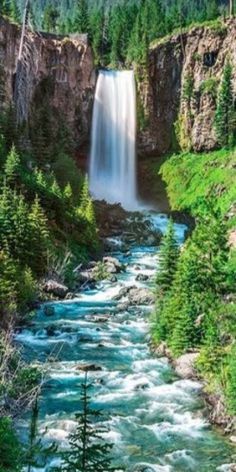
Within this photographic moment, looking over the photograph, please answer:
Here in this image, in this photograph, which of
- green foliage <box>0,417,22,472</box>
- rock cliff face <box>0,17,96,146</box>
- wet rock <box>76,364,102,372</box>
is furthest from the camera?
rock cliff face <box>0,17,96,146</box>

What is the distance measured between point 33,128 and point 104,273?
108 feet

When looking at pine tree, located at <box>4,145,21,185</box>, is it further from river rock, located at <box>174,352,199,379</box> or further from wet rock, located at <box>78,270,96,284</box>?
river rock, located at <box>174,352,199,379</box>

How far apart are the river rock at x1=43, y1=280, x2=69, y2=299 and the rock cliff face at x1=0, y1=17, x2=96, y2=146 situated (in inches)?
1596

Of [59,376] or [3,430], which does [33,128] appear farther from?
[3,430]

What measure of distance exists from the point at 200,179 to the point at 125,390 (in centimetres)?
5289

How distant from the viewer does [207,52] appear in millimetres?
89062

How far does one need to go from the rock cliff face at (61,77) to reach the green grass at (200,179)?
47.2 feet

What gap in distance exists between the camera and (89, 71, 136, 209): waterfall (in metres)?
87.6

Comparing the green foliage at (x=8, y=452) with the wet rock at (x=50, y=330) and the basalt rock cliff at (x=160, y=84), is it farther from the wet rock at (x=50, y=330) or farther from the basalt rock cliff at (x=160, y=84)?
the basalt rock cliff at (x=160, y=84)

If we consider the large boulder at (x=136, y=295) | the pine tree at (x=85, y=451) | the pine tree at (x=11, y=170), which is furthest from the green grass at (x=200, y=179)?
the pine tree at (x=85, y=451)

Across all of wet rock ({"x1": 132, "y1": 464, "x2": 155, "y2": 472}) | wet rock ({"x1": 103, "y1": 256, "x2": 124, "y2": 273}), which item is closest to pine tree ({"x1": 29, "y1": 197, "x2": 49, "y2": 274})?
wet rock ({"x1": 103, "y1": 256, "x2": 124, "y2": 273})

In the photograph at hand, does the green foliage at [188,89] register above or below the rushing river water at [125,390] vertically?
above

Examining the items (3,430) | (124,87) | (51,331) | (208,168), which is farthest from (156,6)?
(3,430)

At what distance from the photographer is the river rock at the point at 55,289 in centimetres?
4194
